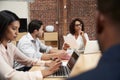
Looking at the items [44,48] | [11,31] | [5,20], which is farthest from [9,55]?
[44,48]

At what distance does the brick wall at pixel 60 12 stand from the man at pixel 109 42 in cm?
625

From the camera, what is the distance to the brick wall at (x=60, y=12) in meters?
6.88

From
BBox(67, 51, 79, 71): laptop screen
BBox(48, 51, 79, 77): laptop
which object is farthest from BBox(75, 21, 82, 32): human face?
BBox(48, 51, 79, 77): laptop

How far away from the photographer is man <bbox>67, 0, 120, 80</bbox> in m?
0.58

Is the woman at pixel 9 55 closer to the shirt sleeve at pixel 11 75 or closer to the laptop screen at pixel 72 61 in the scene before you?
the shirt sleeve at pixel 11 75

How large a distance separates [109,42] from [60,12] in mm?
6413

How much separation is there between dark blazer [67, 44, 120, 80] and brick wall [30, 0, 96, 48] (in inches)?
247

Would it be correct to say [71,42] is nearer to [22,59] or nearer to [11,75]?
[22,59]

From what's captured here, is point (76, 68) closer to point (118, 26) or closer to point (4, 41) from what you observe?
point (4, 41)

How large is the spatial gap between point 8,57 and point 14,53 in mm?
284

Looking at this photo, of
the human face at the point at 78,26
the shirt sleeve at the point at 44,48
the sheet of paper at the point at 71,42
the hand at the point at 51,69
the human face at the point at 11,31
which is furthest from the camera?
the human face at the point at 78,26

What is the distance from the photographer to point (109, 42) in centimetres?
62

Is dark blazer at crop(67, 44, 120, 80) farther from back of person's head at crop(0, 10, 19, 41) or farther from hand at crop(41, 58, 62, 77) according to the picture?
back of person's head at crop(0, 10, 19, 41)

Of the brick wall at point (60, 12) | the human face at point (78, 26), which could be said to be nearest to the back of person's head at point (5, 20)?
the human face at point (78, 26)
